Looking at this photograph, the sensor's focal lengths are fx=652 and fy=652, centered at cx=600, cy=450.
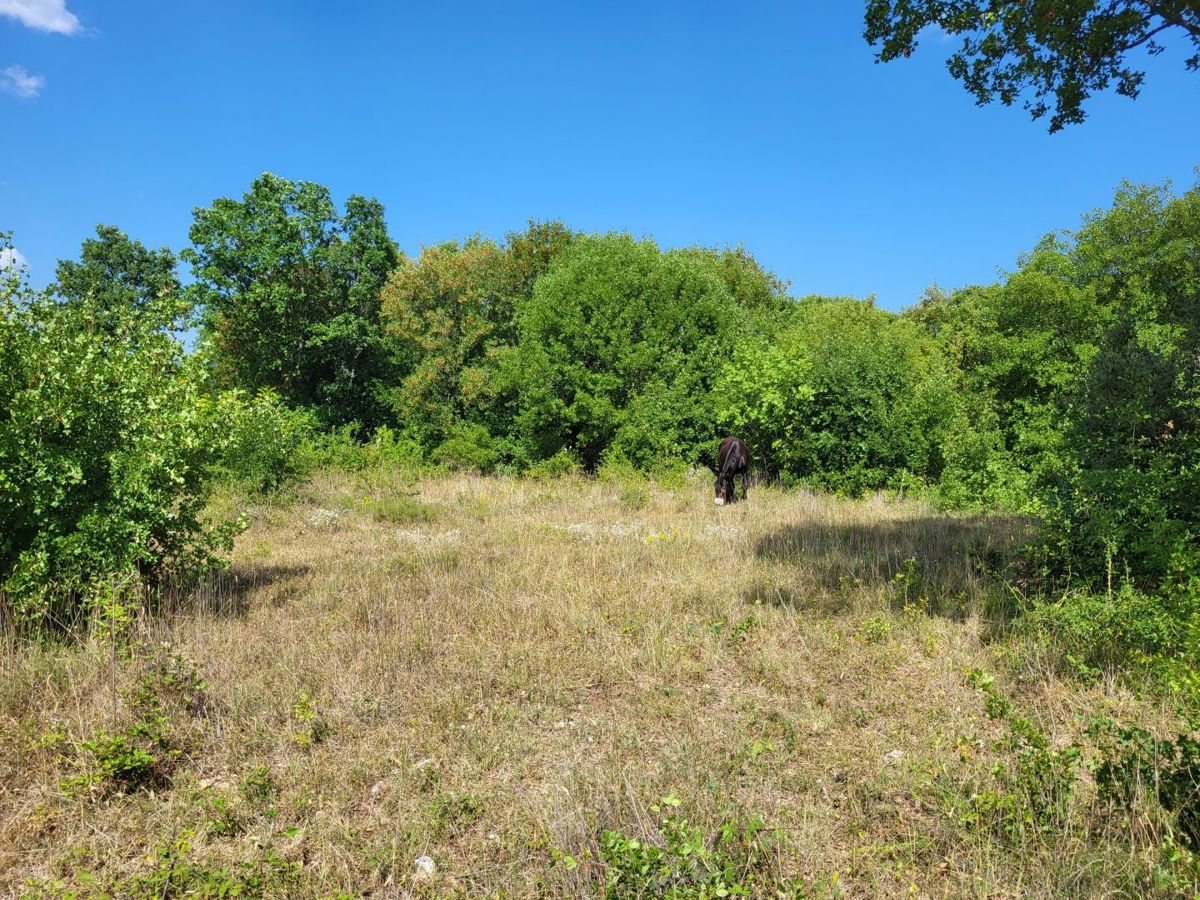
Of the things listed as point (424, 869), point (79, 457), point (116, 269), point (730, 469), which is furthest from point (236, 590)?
point (116, 269)

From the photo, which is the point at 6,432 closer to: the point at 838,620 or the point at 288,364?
the point at 838,620

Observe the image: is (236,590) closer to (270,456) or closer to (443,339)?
(270,456)

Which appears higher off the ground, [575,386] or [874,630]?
[575,386]

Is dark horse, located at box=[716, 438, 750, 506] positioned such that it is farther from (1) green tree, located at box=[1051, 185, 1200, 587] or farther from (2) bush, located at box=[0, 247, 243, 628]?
(2) bush, located at box=[0, 247, 243, 628]

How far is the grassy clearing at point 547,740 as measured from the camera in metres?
3.16

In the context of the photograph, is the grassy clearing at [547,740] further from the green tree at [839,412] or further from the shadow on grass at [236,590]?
the green tree at [839,412]

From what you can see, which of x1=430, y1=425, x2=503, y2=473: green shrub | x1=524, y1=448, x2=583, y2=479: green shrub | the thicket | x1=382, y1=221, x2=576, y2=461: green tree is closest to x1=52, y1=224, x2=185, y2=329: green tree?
the thicket

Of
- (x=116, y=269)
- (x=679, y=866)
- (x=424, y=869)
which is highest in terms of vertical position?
(x=116, y=269)

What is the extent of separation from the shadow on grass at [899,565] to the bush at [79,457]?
20.4 ft

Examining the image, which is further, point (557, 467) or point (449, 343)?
point (449, 343)

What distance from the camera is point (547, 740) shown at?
4.49 meters

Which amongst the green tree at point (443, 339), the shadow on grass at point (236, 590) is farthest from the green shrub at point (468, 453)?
the shadow on grass at point (236, 590)

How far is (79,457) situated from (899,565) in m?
9.08

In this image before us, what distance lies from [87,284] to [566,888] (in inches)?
1782
